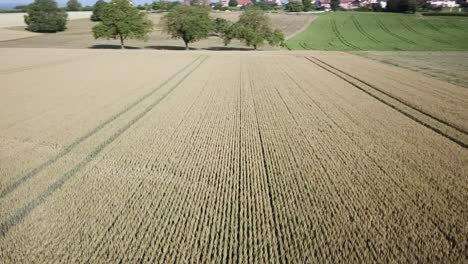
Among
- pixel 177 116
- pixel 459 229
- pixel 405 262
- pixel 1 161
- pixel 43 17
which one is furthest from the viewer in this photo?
pixel 43 17

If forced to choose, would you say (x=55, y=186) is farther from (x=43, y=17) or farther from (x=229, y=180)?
(x=43, y=17)

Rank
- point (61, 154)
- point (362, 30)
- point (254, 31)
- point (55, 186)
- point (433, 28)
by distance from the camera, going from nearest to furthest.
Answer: point (55, 186), point (61, 154), point (254, 31), point (433, 28), point (362, 30)

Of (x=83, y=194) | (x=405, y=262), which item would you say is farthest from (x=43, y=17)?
(x=405, y=262)

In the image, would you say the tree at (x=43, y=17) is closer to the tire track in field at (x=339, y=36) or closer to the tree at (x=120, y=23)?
the tree at (x=120, y=23)

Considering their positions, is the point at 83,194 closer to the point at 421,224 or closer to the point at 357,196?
the point at 357,196

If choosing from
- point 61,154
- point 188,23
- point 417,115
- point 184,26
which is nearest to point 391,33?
point 188,23
